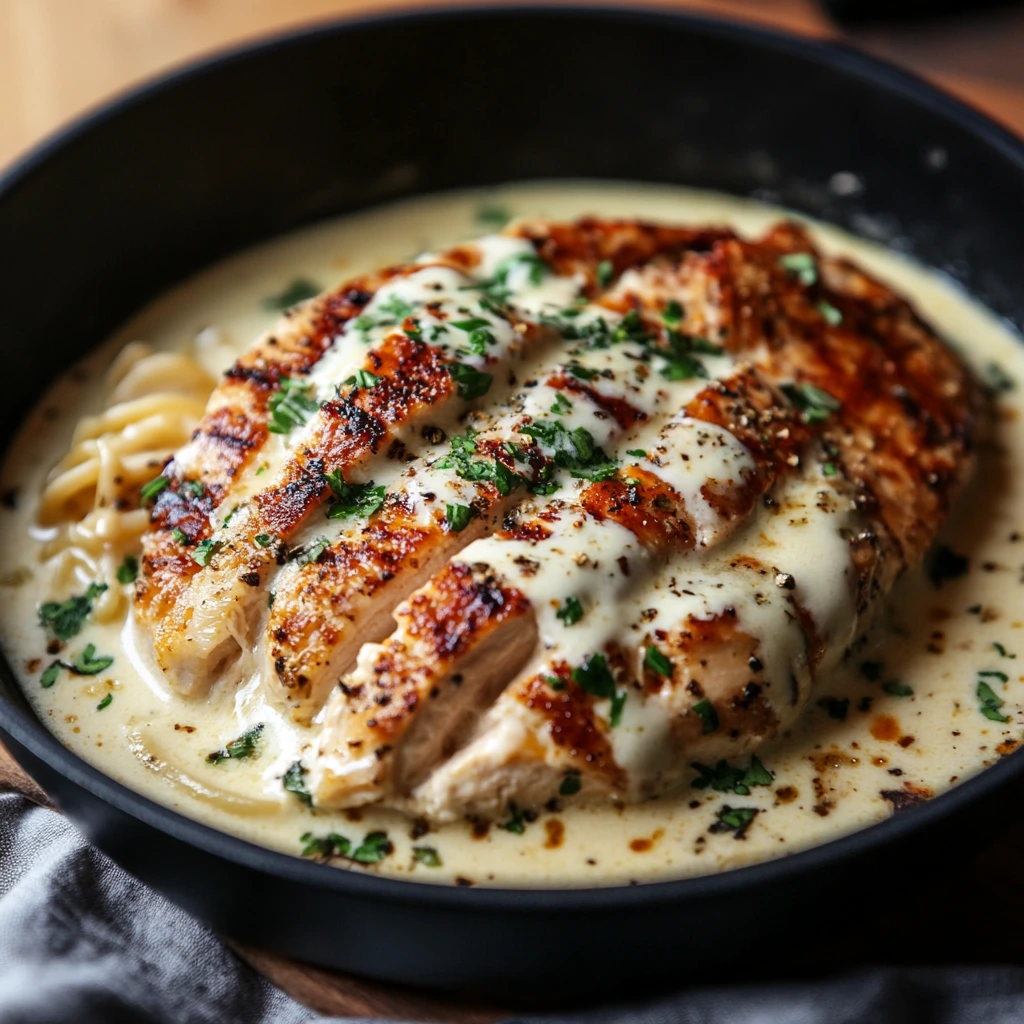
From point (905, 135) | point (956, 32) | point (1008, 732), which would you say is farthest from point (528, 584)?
point (956, 32)

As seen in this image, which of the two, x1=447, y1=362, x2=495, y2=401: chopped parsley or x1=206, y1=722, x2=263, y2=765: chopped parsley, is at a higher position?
x1=447, y1=362, x2=495, y2=401: chopped parsley

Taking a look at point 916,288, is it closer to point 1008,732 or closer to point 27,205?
point 1008,732

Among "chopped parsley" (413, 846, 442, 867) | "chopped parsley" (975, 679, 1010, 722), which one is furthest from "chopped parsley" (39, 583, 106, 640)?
"chopped parsley" (975, 679, 1010, 722)

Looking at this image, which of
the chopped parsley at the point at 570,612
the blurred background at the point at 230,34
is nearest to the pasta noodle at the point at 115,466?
the chopped parsley at the point at 570,612

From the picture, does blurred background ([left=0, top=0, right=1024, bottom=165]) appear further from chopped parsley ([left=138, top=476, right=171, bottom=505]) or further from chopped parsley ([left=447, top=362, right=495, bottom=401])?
chopped parsley ([left=447, top=362, right=495, bottom=401])

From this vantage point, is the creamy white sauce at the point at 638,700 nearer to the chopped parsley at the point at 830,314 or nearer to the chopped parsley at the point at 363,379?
the chopped parsley at the point at 363,379
